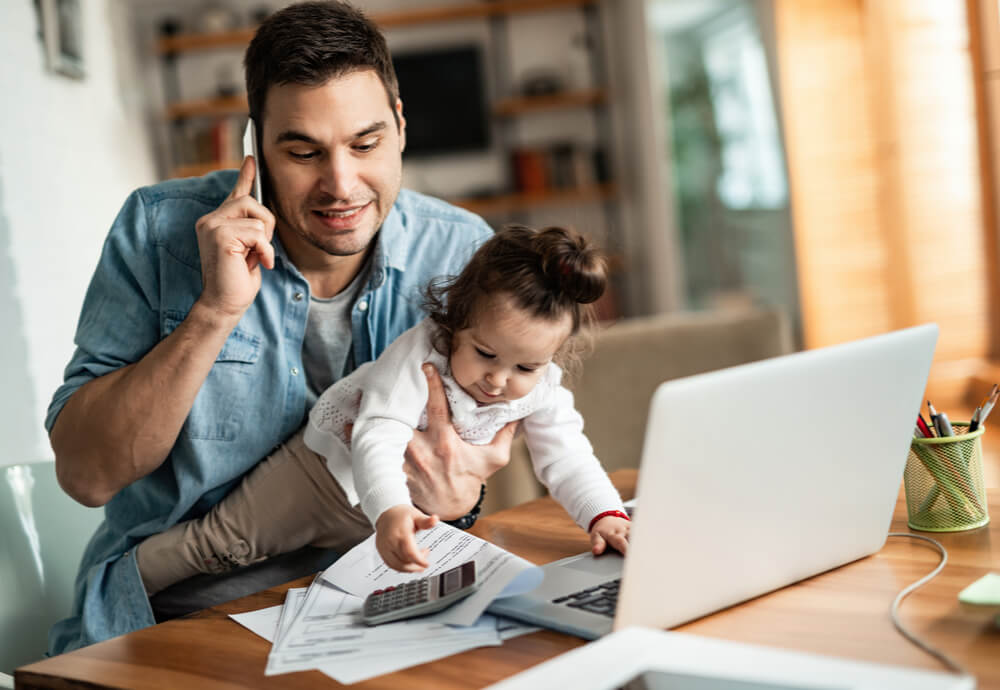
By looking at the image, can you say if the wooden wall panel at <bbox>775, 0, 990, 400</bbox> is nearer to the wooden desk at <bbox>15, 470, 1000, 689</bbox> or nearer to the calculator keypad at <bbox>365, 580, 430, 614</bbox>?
the wooden desk at <bbox>15, 470, 1000, 689</bbox>

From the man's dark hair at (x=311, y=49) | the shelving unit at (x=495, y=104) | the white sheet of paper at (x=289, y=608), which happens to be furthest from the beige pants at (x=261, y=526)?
the shelving unit at (x=495, y=104)

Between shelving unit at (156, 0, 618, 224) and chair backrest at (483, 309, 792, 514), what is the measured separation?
12.0 ft

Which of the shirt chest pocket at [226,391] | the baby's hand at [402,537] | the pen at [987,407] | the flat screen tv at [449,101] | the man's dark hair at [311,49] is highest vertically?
the flat screen tv at [449,101]

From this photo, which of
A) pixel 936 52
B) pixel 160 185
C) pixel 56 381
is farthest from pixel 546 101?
pixel 160 185

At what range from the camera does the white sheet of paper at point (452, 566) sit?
932mm

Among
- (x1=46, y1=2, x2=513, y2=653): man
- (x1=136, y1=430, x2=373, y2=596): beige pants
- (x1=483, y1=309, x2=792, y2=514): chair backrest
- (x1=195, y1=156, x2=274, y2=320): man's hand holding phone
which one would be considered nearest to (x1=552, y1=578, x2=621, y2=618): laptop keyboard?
(x1=46, y1=2, x2=513, y2=653): man

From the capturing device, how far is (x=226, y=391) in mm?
1434

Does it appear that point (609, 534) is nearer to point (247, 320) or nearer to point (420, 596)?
point (420, 596)

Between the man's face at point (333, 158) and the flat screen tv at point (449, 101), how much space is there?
5129mm

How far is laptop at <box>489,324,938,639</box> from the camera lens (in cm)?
79

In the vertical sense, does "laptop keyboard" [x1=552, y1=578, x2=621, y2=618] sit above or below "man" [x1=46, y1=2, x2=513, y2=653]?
below

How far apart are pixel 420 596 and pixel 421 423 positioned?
0.38m

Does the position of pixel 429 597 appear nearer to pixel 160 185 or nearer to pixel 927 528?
pixel 927 528

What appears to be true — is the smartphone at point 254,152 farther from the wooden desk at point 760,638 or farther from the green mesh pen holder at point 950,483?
the green mesh pen holder at point 950,483
